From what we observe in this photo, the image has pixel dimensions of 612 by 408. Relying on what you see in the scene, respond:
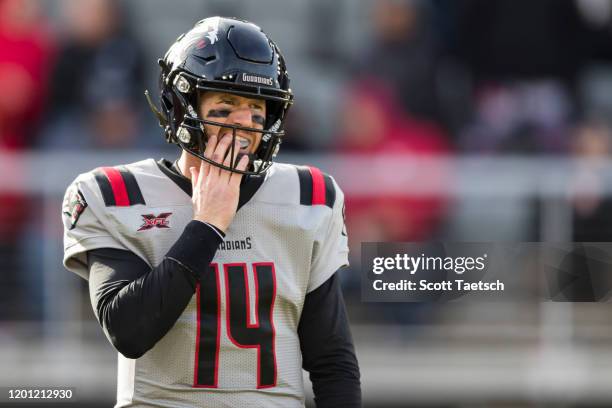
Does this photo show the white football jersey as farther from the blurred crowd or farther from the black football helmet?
the blurred crowd

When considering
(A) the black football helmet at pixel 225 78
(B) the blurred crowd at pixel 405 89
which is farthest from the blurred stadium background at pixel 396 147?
(A) the black football helmet at pixel 225 78

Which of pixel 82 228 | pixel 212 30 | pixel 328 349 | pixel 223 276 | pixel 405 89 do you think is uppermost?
pixel 405 89

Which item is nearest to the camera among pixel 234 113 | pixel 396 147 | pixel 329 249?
pixel 234 113

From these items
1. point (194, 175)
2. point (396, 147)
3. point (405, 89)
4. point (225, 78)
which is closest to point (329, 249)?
point (194, 175)

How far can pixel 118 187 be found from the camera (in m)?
2.93

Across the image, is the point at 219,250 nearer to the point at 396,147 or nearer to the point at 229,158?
the point at 229,158

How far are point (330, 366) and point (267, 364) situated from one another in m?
0.20

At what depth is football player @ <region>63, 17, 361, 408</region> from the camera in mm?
2773

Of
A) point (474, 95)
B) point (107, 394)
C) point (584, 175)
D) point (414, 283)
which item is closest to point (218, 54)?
point (414, 283)

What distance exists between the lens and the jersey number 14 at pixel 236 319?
2.82 m

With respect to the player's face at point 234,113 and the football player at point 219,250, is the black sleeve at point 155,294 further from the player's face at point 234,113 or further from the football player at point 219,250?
the player's face at point 234,113

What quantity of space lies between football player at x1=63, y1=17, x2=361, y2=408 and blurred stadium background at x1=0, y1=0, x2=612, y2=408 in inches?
125

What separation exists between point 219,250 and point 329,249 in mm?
311

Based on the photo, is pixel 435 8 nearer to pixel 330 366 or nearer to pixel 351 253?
pixel 351 253
